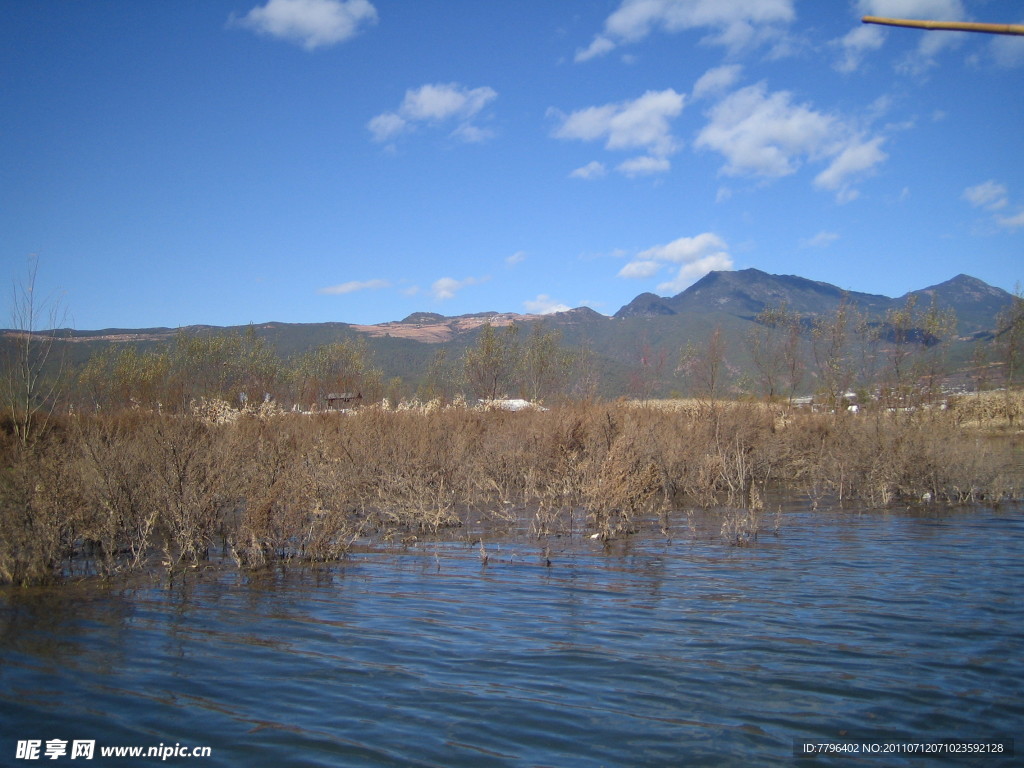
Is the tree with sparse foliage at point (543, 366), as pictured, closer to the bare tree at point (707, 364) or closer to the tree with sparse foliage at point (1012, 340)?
the bare tree at point (707, 364)

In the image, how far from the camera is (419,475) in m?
14.2

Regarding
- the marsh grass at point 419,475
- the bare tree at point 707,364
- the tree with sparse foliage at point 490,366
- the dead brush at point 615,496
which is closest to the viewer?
the marsh grass at point 419,475

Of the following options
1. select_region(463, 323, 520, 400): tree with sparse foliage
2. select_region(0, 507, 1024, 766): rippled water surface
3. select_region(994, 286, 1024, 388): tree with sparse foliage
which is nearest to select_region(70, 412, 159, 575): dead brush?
select_region(0, 507, 1024, 766): rippled water surface

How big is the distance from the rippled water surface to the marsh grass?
87cm

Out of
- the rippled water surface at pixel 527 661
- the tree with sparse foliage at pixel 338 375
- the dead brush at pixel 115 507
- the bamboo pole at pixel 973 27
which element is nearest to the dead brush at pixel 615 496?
the rippled water surface at pixel 527 661

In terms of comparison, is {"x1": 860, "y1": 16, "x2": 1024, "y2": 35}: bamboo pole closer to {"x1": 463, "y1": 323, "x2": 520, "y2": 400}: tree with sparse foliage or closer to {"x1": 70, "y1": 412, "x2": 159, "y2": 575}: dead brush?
{"x1": 70, "y1": 412, "x2": 159, "y2": 575}: dead brush

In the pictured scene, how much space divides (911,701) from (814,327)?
101ft

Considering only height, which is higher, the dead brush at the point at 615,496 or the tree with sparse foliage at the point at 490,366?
the tree with sparse foliage at the point at 490,366

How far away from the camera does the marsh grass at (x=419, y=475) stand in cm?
941

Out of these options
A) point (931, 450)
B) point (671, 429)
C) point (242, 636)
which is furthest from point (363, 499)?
point (931, 450)

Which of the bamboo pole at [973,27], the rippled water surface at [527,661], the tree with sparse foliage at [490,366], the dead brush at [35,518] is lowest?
the rippled water surface at [527,661]

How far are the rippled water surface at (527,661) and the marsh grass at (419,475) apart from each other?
2.87 ft

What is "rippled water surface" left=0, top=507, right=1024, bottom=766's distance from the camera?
503cm

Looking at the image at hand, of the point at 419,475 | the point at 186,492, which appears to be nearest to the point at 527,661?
the point at 186,492
